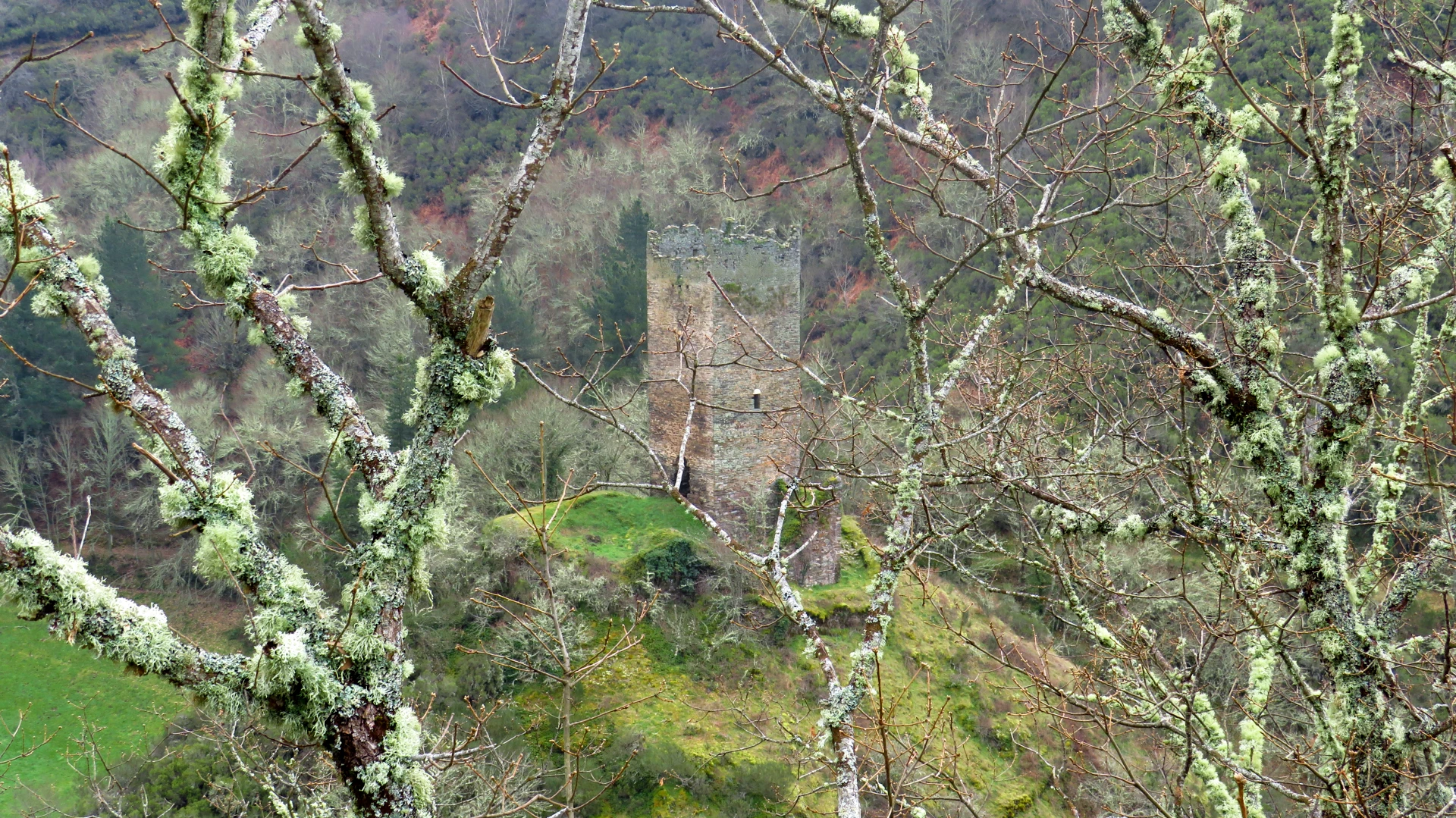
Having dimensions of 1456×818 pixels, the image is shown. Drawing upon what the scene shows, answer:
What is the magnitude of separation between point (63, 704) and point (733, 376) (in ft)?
36.4

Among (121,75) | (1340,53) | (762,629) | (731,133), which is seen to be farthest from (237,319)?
(121,75)

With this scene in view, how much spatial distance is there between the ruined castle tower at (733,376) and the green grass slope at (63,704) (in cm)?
827

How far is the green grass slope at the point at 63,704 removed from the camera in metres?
12.3

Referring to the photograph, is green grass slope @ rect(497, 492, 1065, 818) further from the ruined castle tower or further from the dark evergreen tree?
the dark evergreen tree

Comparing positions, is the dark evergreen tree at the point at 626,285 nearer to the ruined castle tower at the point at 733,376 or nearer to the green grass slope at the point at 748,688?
the ruined castle tower at the point at 733,376

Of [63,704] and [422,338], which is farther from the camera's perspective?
[422,338]

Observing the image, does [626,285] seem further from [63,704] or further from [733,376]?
[63,704]

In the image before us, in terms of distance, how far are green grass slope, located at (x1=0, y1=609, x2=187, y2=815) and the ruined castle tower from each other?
827 cm

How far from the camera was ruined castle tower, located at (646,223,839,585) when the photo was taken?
47.5 ft

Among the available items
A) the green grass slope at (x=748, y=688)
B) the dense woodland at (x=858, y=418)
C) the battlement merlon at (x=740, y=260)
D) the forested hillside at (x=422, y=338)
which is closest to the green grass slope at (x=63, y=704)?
the forested hillside at (x=422, y=338)

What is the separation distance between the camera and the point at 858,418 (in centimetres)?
424

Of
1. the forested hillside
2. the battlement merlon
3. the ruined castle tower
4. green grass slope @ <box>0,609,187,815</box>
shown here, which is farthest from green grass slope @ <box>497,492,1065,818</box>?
green grass slope @ <box>0,609,187,815</box>

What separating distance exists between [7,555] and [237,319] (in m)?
0.78

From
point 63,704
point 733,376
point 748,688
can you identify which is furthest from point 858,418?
point 63,704
